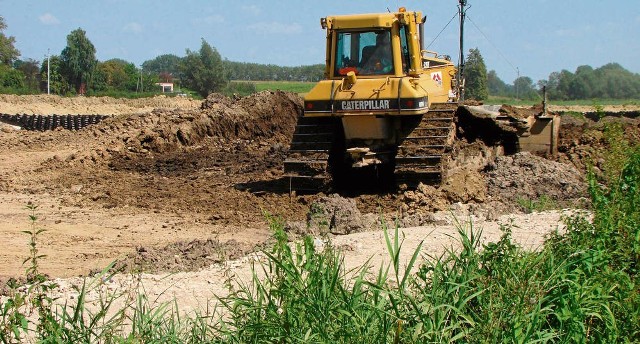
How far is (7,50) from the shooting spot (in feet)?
252

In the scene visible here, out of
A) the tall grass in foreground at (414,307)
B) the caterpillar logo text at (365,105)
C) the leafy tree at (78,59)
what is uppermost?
the leafy tree at (78,59)

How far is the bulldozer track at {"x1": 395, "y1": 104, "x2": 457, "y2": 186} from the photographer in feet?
41.2

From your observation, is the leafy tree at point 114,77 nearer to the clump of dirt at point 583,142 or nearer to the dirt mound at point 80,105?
the dirt mound at point 80,105

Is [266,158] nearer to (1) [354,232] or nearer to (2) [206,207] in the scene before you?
(2) [206,207]

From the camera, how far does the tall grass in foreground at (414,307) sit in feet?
16.9

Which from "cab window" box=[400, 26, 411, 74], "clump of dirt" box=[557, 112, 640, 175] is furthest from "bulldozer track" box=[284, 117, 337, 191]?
"clump of dirt" box=[557, 112, 640, 175]

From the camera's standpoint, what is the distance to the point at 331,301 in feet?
17.5

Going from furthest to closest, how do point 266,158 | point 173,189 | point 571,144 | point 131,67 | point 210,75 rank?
point 131,67, point 210,75, point 266,158, point 571,144, point 173,189

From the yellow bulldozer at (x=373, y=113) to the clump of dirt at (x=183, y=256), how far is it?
385cm

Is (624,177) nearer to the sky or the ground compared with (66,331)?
nearer to the sky

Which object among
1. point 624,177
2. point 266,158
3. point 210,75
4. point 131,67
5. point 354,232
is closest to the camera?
point 624,177

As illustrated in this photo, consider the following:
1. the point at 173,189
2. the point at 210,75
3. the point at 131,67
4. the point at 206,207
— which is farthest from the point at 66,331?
the point at 131,67

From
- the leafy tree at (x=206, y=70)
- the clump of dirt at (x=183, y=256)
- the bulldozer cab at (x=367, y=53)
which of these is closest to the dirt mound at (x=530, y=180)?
the bulldozer cab at (x=367, y=53)

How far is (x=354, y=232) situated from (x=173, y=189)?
5202 mm
